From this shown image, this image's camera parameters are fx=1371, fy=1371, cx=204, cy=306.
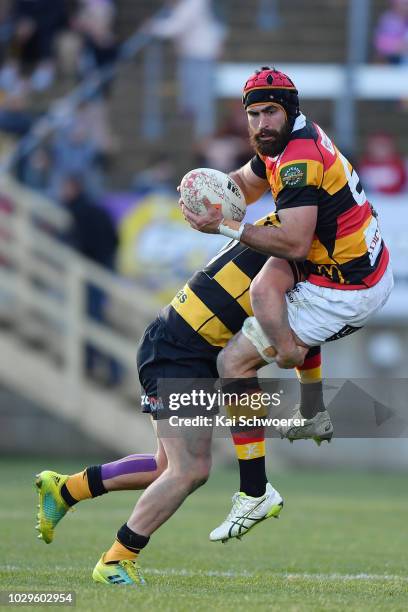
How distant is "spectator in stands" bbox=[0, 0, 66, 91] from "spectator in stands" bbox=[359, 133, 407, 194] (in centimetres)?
401

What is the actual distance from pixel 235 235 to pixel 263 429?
102cm

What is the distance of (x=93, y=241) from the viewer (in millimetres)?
15336

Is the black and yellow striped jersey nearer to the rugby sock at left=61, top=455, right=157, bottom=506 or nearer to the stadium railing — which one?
the rugby sock at left=61, top=455, right=157, bottom=506

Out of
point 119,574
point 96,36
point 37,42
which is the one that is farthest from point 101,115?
point 119,574

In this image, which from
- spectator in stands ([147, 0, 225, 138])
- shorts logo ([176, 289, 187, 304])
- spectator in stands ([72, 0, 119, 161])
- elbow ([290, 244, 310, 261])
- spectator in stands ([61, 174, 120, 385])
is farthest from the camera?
spectator in stands ([72, 0, 119, 161])

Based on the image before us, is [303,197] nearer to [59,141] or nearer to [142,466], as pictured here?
[142,466]

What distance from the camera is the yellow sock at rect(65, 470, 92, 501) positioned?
22.4 feet

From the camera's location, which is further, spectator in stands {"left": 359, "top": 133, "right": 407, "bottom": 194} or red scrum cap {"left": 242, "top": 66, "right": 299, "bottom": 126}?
spectator in stands {"left": 359, "top": 133, "right": 407, "bottom": 194}

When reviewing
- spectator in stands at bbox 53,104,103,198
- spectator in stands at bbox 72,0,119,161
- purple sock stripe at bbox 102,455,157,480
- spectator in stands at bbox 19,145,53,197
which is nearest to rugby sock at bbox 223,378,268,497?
purple sock stripe at bbox 102,455,157,480

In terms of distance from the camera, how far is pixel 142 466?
6781 millimetres

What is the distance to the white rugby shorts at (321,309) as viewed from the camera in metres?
6.46

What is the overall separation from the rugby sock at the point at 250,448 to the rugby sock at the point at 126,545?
546 millimetres

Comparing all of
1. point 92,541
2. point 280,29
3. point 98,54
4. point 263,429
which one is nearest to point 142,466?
point 263,429

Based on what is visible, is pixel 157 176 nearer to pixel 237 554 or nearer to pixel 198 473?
pixel 237 554
